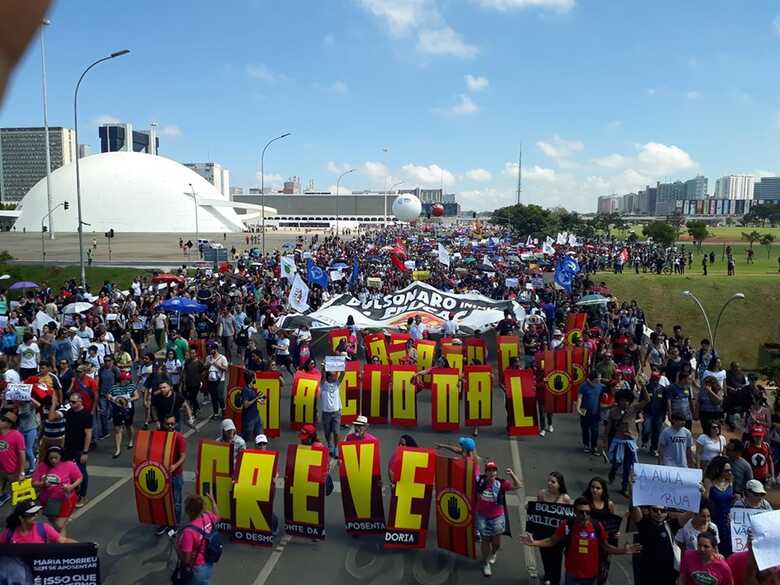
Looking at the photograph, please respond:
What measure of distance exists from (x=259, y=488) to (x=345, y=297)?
14182mm

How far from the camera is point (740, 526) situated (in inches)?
244

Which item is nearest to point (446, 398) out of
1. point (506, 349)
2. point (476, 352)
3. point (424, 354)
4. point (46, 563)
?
point (424, 354)

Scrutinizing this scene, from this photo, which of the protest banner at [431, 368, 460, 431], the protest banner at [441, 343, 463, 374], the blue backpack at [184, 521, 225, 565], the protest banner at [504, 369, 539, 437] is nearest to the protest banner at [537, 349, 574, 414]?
the protest banner at [504, 369, 539, 437]

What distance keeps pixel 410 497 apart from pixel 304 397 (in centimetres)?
458

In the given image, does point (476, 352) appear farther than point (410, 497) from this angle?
Yes

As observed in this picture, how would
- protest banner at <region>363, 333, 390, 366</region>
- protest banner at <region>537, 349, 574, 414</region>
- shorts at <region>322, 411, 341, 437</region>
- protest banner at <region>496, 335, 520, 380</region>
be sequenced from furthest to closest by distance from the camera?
protest banner at <region>363, 333, 390, 366</region> < protest banner at <region>496, 335, 520, 380</region> < protest banner at <region>537, 349, 574, 414</region> < shorts at <region>322, 411, 341, 437</region>

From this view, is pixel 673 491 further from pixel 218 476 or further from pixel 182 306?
→ pixel 182 306

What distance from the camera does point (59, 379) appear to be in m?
11.7

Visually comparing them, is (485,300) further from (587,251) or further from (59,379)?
(587,251)

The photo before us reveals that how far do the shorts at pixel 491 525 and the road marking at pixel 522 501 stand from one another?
0.59 m

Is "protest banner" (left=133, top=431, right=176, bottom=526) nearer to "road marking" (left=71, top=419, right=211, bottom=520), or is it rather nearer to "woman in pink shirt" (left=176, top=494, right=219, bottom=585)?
"road marking" (left=71, top=419, right=211, bottom=520)

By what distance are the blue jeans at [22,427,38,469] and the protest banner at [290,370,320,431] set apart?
13.6 ft

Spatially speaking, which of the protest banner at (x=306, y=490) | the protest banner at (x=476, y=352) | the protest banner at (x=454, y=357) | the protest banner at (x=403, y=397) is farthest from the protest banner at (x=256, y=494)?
the protest banner at (x=476, y=352)

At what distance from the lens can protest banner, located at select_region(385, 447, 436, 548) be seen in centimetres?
723
